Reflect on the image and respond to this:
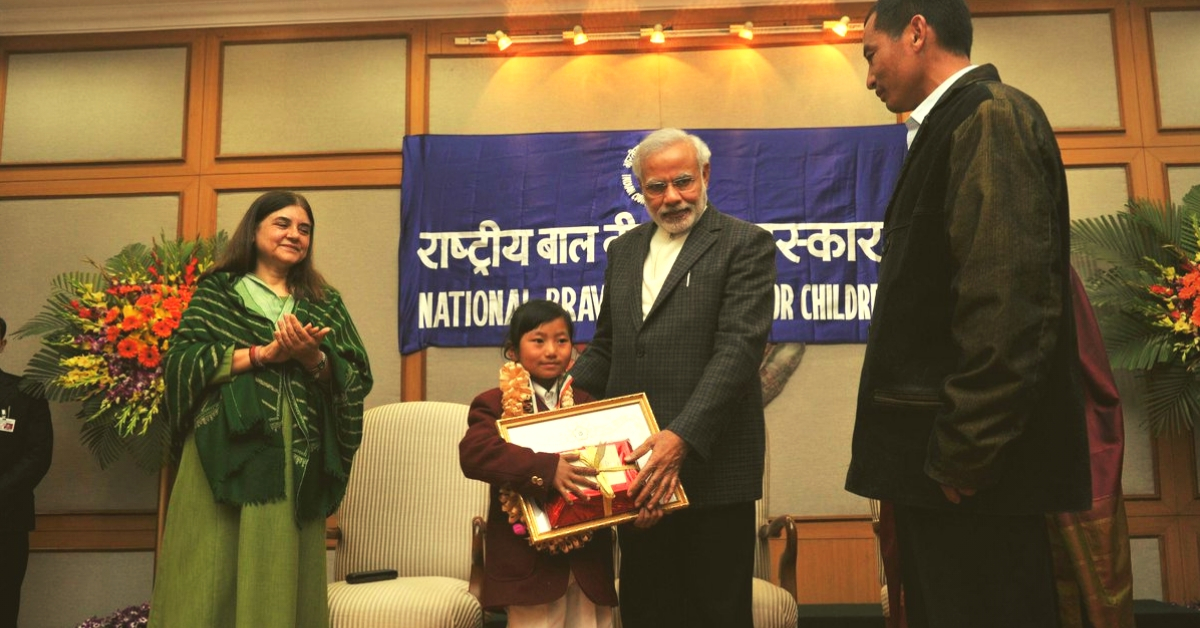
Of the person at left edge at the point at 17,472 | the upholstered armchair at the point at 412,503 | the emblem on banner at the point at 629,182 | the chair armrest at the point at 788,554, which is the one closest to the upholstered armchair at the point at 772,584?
the chair armrest at the point at 788,554

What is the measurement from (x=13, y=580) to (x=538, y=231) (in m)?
2.86

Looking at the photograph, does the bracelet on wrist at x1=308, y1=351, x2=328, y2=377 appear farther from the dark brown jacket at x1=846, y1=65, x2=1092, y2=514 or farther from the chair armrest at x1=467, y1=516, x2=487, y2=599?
the dark brown jacket at x1=846, y1=65, x2=1092, y2=514

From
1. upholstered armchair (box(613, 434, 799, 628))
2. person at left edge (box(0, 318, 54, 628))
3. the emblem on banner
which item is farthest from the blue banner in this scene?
person at left edge (box(0, 318, 54, 628))

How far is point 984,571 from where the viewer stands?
1547mm

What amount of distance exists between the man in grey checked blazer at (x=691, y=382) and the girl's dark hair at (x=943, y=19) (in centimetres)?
66

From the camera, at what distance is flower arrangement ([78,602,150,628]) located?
4.37m

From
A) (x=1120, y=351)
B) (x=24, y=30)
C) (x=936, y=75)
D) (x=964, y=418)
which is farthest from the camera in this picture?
(x=24, y=30)

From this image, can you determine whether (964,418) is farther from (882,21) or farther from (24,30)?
(24,30)

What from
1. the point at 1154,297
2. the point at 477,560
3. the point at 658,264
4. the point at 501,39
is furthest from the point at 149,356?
the point at 1154,297

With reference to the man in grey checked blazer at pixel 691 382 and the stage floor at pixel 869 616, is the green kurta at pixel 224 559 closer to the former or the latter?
the man in grey checked blazer at pixel 691 382

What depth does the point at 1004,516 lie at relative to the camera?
1558mm

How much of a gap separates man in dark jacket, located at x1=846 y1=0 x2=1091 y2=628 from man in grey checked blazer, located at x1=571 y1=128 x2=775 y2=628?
0.49 m

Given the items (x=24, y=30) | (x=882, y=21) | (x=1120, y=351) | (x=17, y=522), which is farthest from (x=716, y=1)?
(x=17, y=522)

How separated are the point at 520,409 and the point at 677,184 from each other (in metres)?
0.71
